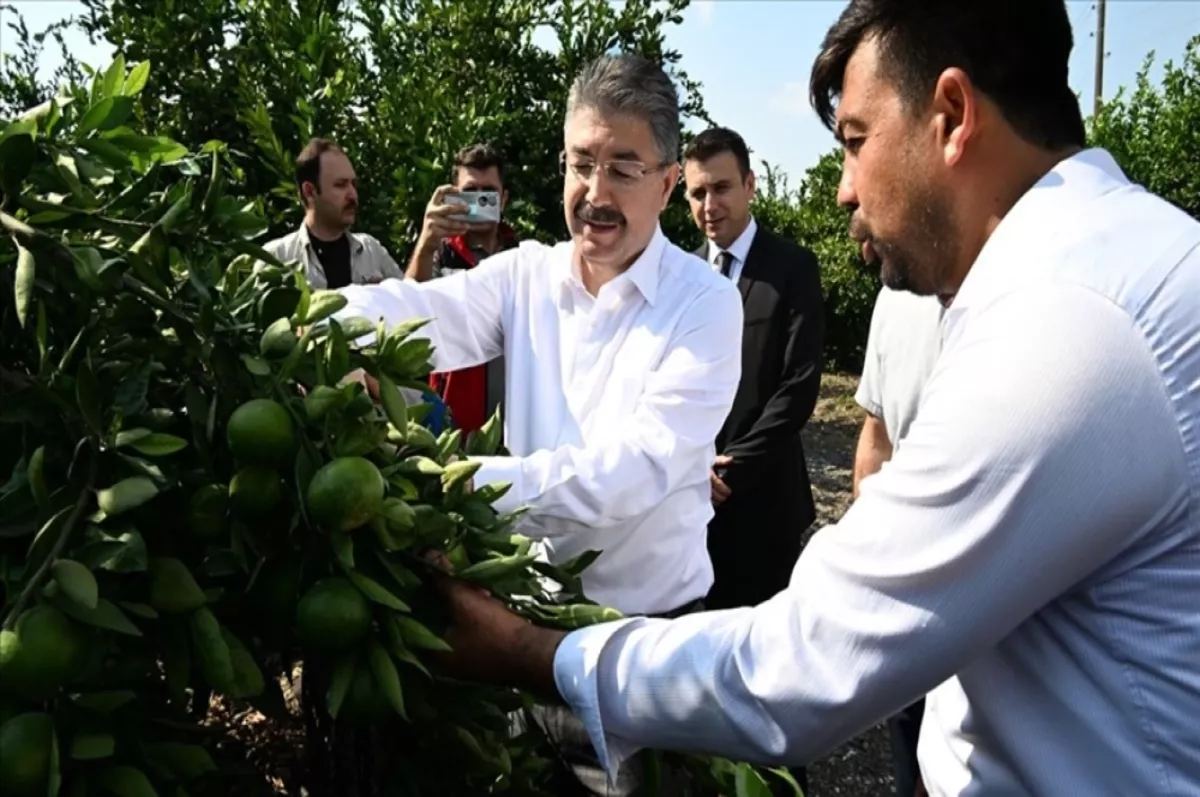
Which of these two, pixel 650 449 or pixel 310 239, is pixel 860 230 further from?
pixel 310 239

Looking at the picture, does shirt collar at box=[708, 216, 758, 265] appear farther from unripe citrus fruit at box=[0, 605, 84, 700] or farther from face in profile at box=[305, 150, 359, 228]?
unripe citrus fruit at box=[0, 605, 84, 700]

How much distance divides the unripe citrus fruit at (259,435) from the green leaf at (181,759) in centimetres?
27

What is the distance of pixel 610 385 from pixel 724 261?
7.41 ft

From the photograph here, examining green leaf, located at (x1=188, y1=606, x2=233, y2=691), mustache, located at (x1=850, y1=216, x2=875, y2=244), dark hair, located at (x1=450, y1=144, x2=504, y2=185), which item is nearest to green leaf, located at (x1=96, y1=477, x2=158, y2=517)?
green leaf, located at (x1=188, y1=606, x2=233, y2=691)

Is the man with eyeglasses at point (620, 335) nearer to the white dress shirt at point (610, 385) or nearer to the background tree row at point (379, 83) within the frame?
the white dress shirt at point (610, 385)

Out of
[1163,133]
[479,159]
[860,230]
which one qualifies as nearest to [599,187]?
[860,230]

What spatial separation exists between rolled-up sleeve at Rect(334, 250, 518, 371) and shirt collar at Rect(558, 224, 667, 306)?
0.17 m

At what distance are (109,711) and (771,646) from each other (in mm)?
681

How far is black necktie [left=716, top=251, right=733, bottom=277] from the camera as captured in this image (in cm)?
450

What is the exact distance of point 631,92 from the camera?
236 centimetres

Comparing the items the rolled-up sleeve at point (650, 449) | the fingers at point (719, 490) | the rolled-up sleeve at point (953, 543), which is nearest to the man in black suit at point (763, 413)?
the fingers at point (719, 490)

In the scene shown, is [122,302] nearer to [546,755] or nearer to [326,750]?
[326,750]

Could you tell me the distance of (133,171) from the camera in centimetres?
140

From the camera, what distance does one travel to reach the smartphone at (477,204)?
171 inches
